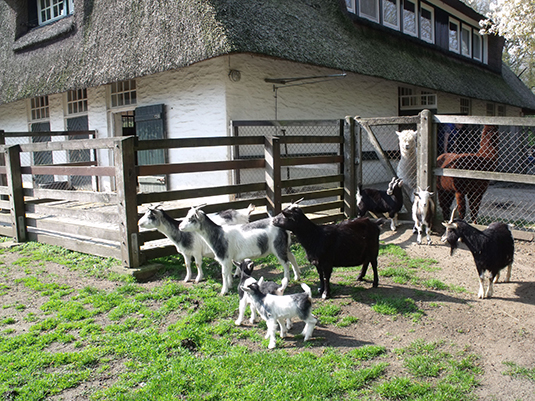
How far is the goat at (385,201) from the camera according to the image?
7.27m

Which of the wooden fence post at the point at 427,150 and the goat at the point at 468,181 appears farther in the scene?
the goat at the point at 468,181

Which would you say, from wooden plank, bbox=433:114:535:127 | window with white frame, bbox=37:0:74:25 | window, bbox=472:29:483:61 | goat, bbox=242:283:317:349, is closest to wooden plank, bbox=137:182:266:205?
goat, bbox=242:283:317:349

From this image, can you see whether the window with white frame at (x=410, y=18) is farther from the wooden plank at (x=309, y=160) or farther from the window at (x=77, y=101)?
the window at (x=77, y=101)

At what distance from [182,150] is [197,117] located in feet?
2.96

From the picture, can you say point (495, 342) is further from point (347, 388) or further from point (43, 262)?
point (43, 262)

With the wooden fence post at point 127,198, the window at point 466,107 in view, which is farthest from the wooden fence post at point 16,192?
the window at point 466,107

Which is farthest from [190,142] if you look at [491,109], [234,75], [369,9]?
[491,109]

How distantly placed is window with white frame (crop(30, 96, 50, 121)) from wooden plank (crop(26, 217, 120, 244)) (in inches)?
351

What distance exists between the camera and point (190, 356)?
3.47 meters

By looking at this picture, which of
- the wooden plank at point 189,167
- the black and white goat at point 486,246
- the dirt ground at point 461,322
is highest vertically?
the wooden plank at point 189,167

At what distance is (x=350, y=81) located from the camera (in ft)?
43.0

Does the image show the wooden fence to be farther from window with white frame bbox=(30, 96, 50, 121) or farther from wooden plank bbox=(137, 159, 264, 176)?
window with white frame bbox=(30, 96, 50, 121)

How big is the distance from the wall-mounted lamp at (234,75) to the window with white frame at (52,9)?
25.1 feet

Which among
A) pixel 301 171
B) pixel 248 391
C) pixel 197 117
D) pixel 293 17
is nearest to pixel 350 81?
pixel 293 17
